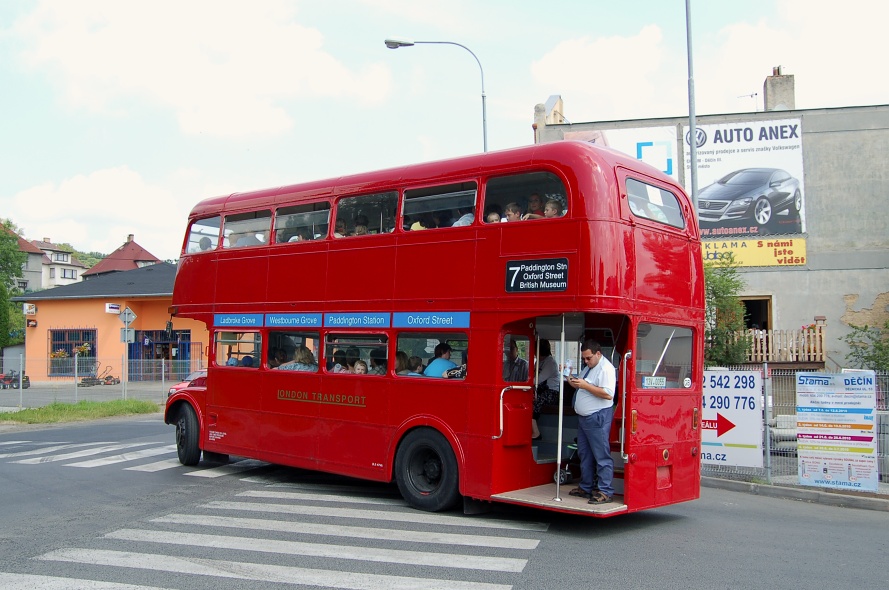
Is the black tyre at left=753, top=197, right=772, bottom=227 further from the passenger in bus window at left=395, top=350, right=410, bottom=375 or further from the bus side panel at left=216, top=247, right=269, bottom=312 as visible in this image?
the passenger in bus window at left=395, top=350, right=410, bottom=375

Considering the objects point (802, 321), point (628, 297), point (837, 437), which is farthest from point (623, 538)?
point (802, 321)

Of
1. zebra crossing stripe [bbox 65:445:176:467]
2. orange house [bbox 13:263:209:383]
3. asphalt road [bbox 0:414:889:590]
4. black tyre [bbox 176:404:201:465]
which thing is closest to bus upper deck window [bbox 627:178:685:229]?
asphalt road [bbox 0:414:889:590]

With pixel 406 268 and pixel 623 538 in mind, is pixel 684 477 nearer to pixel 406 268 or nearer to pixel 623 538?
pixel 623 538

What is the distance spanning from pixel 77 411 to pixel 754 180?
23.0 meters

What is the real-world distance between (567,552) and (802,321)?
2247cm

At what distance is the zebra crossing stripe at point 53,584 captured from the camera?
6473mm

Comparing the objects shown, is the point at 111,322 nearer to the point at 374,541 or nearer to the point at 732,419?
the point at 732,419

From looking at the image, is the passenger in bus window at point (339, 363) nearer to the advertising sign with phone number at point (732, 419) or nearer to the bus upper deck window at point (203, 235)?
the bus upper deck window at point (203, 235)

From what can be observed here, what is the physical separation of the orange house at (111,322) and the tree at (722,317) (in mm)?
26356

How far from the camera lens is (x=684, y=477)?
9.27 m

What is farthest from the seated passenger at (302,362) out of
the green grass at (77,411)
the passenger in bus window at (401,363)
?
the green grass at (77,411)

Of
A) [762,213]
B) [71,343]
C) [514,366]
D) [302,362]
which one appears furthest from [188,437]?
[71,343]

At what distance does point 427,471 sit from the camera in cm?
984

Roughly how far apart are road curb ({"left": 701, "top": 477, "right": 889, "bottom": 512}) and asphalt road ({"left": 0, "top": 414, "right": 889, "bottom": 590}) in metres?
0.23
